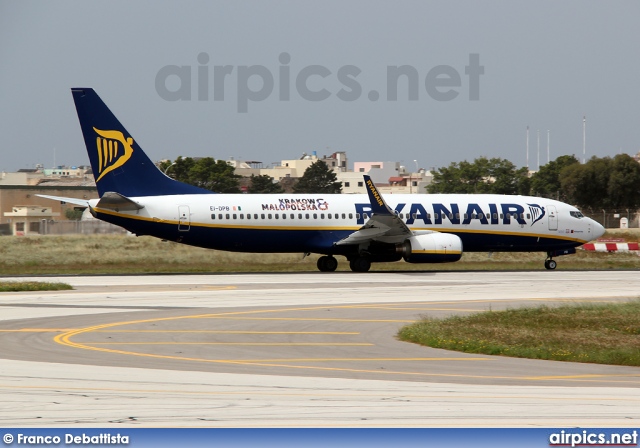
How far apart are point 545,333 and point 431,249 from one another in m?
21.3

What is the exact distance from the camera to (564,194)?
401 feet

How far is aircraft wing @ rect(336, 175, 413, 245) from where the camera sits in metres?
41.8

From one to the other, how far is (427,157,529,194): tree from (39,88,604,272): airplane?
79.2 meters

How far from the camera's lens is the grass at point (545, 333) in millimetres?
17906

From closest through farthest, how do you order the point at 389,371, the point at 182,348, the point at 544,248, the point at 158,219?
the point at 389,371
the point at 182,348
the point at 158,219
the point at 544,248

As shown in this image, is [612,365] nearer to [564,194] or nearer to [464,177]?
[564,194]

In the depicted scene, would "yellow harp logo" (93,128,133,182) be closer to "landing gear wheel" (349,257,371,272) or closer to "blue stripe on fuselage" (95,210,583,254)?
"blue stripe on fuselage" (95,210,583,254)

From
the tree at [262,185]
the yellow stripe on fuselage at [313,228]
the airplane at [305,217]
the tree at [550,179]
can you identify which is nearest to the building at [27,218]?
the tree at [262,185]

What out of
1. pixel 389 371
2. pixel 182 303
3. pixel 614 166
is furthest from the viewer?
pixel 614 166

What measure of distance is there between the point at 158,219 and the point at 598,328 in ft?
80.2

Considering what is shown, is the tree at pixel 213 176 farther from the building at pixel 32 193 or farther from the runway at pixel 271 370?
the runway at pixel 271 370

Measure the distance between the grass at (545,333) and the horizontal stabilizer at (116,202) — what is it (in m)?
20.9

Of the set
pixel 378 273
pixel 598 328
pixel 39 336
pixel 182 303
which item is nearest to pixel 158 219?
pixel 378 273

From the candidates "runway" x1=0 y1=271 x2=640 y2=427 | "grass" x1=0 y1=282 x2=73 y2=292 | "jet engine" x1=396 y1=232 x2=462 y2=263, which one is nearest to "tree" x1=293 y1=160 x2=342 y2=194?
"jet engine" x1=396 y1=232 x2=462 y2=263
